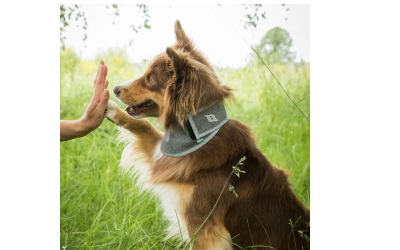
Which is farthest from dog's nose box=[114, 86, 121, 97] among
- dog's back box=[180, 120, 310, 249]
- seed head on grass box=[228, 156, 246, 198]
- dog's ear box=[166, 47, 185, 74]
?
seed head on grass box=[228, 156, 246, 198]

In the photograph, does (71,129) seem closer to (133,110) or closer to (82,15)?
(133,110)

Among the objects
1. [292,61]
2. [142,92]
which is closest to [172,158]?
[142,92]

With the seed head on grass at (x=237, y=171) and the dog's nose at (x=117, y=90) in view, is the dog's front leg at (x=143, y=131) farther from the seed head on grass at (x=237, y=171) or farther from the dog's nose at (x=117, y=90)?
the seed head on grass at (x=237, y=171)

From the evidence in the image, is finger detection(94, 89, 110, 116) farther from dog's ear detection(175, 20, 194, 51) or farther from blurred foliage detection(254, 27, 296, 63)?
blurred foliage detection(254, 27, 296, 63)

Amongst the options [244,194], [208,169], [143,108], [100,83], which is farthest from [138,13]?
[244,194]

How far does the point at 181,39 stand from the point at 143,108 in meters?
0.46

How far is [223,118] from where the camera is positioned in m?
2.80

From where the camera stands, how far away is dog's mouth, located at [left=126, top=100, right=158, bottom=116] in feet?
9.20

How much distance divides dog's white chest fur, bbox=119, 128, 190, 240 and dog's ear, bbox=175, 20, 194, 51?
0.64m

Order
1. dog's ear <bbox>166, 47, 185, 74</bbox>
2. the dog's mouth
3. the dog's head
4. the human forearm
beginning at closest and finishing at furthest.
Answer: dog's ear <bbox>166, 47, 185, 74</bbox>, the dog's head, the dog's mouth, the human forearm

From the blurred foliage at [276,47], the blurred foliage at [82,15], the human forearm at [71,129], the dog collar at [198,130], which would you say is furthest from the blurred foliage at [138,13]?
the dog collar at [198,130]

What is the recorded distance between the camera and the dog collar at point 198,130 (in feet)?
8.96

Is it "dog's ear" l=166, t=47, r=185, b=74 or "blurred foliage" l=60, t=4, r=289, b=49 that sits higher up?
"blurred foliage" l=60, t=4, r=289, b=49

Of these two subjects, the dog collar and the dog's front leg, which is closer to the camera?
the dog collar
